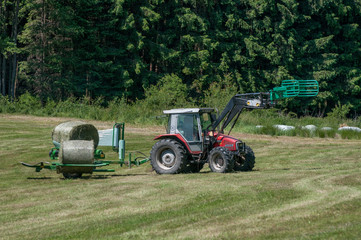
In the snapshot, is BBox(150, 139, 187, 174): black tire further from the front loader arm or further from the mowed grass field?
the front loader arm

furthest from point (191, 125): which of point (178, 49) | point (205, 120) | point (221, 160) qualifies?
point (178, 49)

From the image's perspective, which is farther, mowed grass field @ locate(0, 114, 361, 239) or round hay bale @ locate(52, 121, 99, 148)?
round hay bale @ locate(52, 121, 99, 148)

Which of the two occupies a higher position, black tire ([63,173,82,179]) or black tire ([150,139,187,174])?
black tire ([150,139,187,174])

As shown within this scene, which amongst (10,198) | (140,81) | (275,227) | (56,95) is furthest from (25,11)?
(275,227)

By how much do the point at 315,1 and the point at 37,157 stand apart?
38412 mm

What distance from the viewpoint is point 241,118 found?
112 feet

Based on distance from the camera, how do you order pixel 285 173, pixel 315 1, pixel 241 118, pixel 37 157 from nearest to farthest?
1. pixel 285 173
2. pixel 37 157
3. pixel 241 118
4. pixel 315 1

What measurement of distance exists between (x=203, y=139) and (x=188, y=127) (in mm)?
597

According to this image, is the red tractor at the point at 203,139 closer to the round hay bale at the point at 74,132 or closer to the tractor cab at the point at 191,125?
the tractor cab at the point at 191,125

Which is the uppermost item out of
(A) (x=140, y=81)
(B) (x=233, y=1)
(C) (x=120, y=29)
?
(B) (x=233, y=1)

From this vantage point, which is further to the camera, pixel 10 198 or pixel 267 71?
pixel 267 71

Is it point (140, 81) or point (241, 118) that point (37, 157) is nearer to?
point (241, 118)

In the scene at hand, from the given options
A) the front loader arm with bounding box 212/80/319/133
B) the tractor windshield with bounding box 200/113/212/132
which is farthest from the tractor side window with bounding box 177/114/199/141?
the front loader arm with bounding box 212/80/319/133

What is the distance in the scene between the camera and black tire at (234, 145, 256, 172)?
16.7 metres
